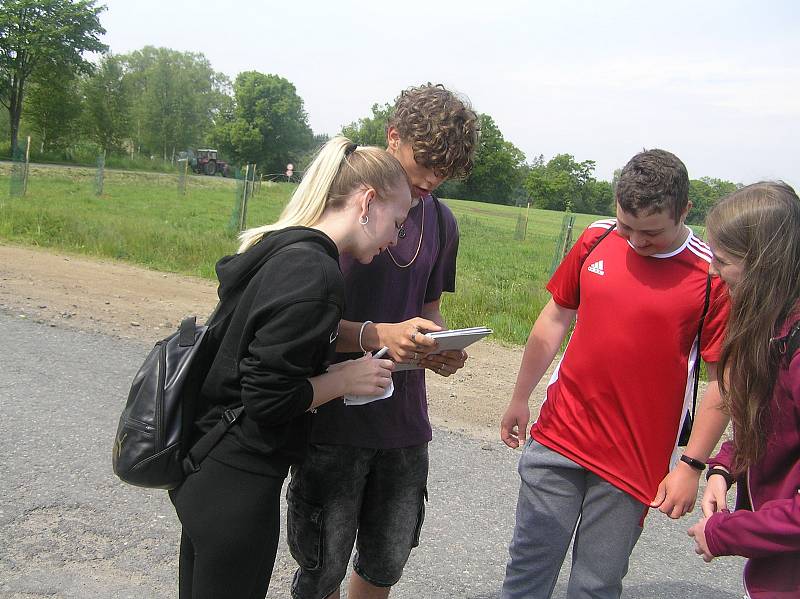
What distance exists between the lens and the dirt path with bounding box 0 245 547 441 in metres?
5.82

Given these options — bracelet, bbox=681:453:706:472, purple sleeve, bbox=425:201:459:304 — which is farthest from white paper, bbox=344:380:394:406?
bracelet, bbox=681:453:706:472

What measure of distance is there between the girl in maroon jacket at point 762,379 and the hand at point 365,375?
0.95 metres

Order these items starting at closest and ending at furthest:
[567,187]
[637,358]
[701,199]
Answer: [637,358] → [701,199] → [567,187]

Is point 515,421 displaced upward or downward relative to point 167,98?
downward

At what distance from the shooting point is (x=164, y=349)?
6.46 ft

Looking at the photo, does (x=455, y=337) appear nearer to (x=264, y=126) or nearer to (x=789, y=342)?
(x=789, y=342)

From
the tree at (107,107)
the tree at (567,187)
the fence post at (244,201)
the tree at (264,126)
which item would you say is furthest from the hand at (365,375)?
the tree at (264,126)

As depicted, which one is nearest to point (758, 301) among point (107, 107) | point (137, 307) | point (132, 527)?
point (132, 527)

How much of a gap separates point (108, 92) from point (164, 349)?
222ft

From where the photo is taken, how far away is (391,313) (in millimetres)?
2459

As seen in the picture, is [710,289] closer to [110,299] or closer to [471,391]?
[471,391]

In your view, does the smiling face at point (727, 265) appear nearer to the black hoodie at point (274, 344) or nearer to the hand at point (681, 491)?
the hand at point (681, 491)

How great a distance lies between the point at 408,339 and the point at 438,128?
70cm

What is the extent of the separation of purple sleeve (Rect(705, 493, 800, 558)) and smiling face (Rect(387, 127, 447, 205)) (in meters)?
1.31
